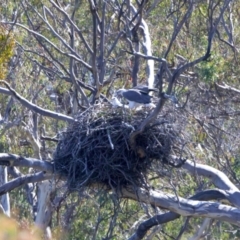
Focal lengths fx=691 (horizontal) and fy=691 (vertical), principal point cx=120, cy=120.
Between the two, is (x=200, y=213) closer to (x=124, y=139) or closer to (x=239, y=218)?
(x=239, y=218)

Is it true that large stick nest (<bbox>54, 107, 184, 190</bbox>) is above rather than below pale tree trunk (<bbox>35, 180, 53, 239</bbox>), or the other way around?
above

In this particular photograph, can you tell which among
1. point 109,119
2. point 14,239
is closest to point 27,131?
point 109,119

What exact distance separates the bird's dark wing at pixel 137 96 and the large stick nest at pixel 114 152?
0.37 m

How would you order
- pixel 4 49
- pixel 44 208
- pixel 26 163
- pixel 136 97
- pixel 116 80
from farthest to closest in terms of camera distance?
1. pixel 116 80
2. pixel 44 208
3. pixel 4 49
4. pixel 136 97
5. pixel 26 163

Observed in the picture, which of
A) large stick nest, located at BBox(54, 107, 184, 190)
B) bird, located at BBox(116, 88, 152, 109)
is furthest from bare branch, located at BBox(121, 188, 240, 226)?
bird, located at BBox(116, 88, 152, 109)

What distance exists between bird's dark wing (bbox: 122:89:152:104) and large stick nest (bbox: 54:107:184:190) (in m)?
0.37

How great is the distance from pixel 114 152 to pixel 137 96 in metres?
0.80

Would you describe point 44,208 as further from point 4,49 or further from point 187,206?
point 187,206

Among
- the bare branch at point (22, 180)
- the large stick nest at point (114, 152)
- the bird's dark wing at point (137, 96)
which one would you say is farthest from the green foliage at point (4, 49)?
the large stick nest at point (114, 152)

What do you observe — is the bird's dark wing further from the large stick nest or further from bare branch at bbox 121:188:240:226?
bare branch at bbox 121:188:240:226

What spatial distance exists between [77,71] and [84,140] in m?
6.11

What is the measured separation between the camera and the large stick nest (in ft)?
16.1

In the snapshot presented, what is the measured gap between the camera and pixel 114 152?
495 cm

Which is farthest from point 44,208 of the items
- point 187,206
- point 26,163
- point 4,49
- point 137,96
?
point 187,206
